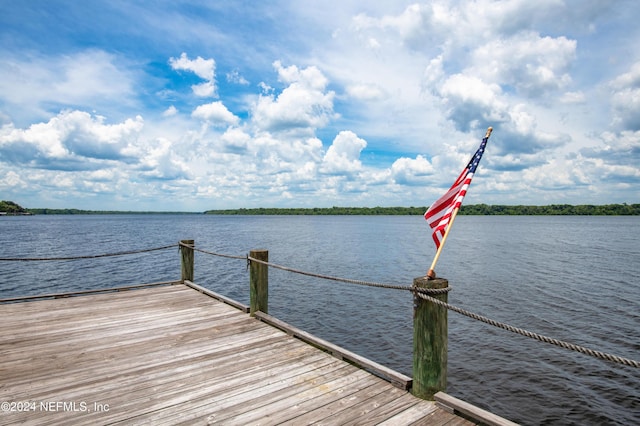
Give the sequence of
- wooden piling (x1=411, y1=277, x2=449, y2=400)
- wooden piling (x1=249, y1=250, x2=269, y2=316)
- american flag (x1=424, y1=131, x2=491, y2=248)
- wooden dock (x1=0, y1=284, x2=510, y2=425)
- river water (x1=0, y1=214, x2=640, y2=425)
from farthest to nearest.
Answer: river water (x1=0, y1=214, x2=640, y2=425)
wooden piling (x1=249, y1=250, x2=269, y2=316)
american flag (x1=424, y1=131, x2=491, y2=248)
wooden piling (x1=411, y1=277, x2=449, y2=400)
wooden dock (x1=0, y1=284, x2=510, y2=425)

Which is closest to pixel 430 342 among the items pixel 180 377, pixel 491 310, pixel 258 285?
pixel 180 377

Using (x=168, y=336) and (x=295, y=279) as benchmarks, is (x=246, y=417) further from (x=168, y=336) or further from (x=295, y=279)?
(x=295, y=279)

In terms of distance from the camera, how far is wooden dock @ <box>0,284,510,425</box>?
148 inches

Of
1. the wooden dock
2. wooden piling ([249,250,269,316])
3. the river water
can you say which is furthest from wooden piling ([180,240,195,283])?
the river water

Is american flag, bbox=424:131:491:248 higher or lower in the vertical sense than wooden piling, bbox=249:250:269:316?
higher

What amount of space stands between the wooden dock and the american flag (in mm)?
1883

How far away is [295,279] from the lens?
21531 mm

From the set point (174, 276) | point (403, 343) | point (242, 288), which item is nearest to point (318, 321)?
point (403, 343)

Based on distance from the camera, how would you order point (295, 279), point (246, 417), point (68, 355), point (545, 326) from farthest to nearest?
point (295, 279) → point (545, 326) → point (68, 355) → point (246, 417)

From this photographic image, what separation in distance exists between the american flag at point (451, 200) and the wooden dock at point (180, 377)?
188 cm

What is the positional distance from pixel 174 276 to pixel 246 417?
2052cm

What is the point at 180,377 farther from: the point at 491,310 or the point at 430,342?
the point at 491,310

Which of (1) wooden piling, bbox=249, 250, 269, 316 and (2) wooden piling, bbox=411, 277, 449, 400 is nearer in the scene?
(2) wooden piling, bbox=411, 277, 449, 400

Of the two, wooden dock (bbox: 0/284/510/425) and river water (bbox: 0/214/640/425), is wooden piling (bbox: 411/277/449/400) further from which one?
river water (bbox: 0/214/640/425)
